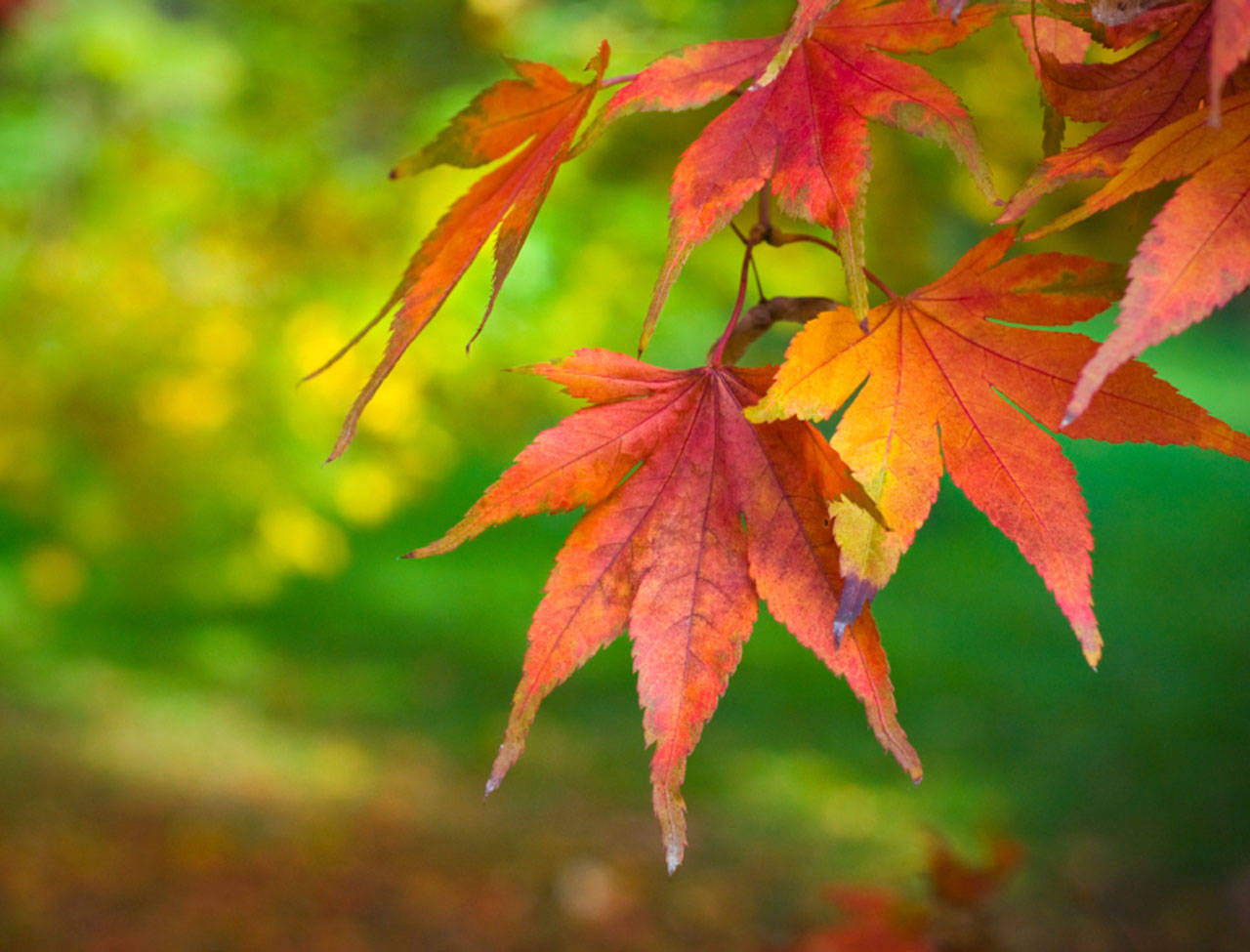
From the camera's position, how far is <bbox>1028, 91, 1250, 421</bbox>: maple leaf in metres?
0.37

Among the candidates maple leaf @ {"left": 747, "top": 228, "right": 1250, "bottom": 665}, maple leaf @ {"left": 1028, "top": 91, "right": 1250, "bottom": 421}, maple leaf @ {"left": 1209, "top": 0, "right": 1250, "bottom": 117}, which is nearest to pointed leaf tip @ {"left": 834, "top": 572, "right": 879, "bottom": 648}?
maple leaf @ {"left": 747, "top": 228, "right": 1250, "bottom": 665}

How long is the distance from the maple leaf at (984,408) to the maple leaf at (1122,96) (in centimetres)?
5

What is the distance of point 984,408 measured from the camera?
50cm

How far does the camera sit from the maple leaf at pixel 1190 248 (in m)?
0.37

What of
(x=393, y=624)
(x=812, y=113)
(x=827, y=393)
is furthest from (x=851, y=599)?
(x=393, y=624)

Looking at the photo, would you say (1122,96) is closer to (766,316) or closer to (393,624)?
(766,316)

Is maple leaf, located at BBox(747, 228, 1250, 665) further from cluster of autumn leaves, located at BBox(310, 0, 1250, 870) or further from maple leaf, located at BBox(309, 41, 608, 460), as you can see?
maple leaf, located at BBox(309, 41, 608, 460)

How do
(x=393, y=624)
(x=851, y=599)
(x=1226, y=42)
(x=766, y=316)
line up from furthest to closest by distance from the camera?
1. (x=393, y=624)
2. (x=766, y=316)
3. (x=851, y=599)
4. (x=1226, y=42)

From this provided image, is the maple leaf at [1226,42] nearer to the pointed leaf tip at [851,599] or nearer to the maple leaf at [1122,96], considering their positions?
the maple leaf at [1122,96]

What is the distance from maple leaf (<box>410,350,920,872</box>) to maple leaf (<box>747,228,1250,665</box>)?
3 cm

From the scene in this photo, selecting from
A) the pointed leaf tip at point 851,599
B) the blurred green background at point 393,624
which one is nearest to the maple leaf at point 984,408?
the pointed leaf tip at point 851,599

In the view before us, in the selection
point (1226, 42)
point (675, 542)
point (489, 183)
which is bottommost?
point (675, 542)

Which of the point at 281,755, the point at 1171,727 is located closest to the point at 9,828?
the point at 281,755

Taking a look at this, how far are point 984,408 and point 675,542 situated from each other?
163mm
